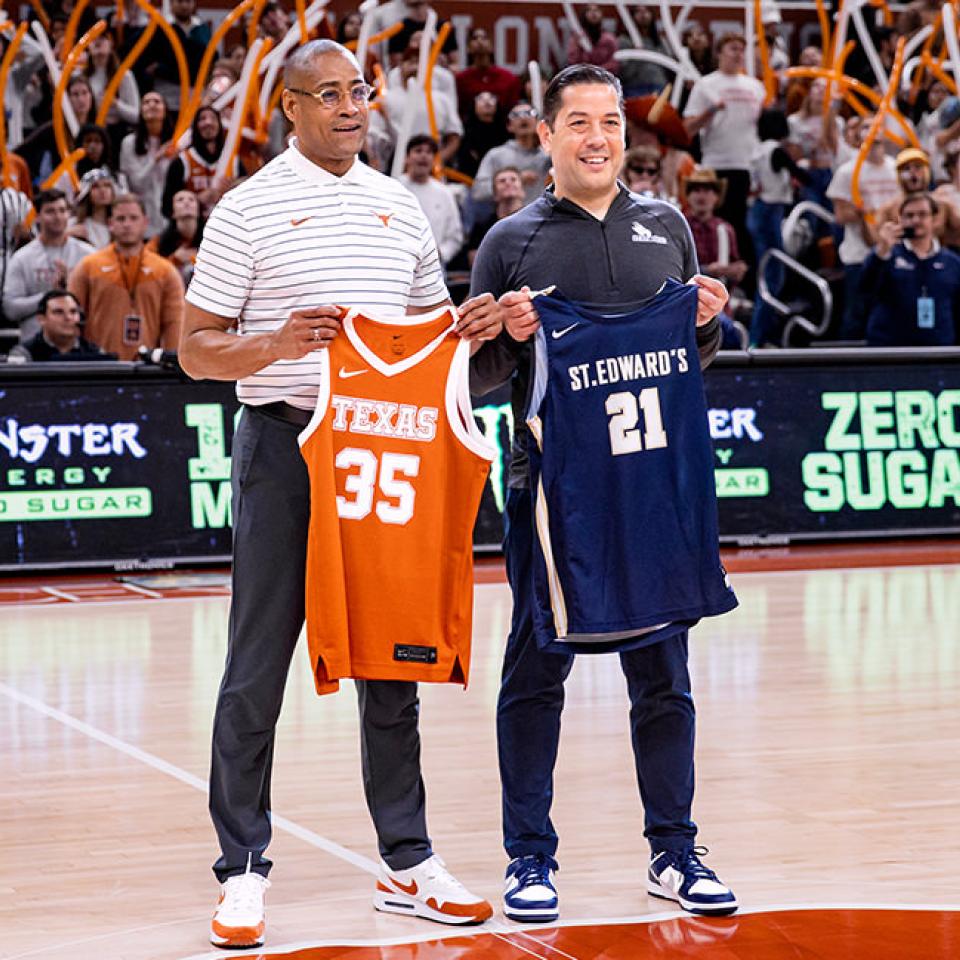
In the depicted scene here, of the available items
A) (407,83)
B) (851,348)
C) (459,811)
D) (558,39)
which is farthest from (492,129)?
(459,811)

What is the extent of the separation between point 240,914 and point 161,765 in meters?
2.11

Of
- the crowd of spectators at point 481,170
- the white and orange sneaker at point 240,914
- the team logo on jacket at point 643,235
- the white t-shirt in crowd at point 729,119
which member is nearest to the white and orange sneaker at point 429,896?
the white and orange sneaker at point 240,914

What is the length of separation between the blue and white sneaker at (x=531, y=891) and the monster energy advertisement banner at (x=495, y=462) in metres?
6.30

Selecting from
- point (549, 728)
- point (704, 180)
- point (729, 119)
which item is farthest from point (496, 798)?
point (729, 119)

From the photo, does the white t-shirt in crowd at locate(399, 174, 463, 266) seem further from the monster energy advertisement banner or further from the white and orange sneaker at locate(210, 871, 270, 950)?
the white and orange sneaker at locate(210, 871, 270, 950)

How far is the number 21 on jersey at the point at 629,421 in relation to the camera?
462cm

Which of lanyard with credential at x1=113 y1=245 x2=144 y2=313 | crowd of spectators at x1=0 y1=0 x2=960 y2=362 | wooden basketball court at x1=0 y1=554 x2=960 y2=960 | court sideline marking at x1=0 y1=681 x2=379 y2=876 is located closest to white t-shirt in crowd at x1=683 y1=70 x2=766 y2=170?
crowd of spectators at x1=0 y1=0 x2=960 y2=362

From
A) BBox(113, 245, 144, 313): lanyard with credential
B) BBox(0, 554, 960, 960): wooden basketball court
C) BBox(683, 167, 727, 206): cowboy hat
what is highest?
BBox(683, 167, 727, 206): cowboy hat

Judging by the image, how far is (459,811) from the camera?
5.78 m

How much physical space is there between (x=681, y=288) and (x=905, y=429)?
25.6 feet

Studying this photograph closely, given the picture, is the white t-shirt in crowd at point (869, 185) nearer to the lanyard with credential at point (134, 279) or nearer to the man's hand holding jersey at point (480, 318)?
the lanyard with credential at point (134, 279)

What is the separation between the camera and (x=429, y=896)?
15.1 ft

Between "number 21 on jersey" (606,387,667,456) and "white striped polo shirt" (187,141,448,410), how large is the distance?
59 centimetres

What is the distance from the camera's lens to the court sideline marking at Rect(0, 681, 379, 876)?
5.28 m
